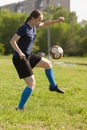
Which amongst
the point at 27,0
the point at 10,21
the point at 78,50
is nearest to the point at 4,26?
the point at 10,21

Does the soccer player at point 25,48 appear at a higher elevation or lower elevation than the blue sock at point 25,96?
higher

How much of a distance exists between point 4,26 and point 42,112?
78.8 m

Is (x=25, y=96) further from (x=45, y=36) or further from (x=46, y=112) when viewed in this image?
(x=45, y=36)

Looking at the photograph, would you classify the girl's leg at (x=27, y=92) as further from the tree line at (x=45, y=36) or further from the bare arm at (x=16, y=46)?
the tree line at (x=45, y=36)

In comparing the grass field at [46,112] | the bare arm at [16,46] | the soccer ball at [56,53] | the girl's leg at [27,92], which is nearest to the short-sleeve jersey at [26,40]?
the bare arm at [16,46]

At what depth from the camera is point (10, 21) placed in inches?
3433

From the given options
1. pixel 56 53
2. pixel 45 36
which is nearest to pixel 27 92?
pixel 56 53

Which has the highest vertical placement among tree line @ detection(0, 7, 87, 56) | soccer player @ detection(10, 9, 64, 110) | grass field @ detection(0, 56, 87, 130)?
soccer player @ detection(10, 9, 64, 110)

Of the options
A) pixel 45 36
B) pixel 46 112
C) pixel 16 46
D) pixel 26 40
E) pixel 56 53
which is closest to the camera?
pixel 16 46

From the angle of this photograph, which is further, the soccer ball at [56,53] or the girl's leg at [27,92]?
the soccer ball at [56,53]

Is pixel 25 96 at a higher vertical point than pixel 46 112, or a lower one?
higher

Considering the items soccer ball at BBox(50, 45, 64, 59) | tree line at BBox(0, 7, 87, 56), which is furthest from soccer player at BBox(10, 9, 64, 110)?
tree line at BBox(0, 7, 87, 56)

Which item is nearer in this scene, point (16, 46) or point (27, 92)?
point (16, 46)

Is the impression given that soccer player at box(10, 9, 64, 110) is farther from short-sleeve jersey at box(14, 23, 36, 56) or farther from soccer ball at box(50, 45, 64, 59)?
soccer ball at box(50, 45, 64, 59)
